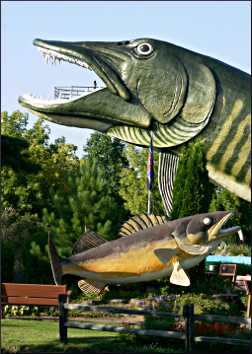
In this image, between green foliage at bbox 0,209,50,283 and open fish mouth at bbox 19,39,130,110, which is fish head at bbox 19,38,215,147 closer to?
open fish mouth at bbox 19,39,130,110

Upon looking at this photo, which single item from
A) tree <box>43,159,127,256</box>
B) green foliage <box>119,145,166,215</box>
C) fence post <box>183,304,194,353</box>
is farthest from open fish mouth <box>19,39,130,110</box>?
green foliage <box>119,145,166,215</box>

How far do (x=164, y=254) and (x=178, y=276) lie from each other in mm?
399

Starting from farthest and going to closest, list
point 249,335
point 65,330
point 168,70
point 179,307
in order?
point 168,70
point 179,307
point 65,330
point 249,335

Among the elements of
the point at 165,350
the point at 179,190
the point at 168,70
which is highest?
the point at 168,70

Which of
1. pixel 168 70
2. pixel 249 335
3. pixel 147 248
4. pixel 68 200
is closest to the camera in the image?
pixel 249 335

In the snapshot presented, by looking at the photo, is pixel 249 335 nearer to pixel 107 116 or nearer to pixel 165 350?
pixel 165 350

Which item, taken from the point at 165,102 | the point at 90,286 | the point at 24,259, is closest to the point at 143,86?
the point at 165,102

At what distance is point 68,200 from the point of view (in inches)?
683

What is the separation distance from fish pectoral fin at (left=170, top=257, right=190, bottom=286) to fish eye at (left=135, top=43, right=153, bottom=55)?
455 cm

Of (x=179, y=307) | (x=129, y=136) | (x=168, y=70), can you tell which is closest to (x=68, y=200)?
(x=129, y=136)

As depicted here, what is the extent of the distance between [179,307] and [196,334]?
6.67ft

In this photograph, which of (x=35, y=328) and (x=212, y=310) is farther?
(x=212, y=310)

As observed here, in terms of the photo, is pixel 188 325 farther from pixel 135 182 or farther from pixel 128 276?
pixel 135 182

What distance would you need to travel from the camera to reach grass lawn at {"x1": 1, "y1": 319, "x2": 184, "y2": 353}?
10469mm
